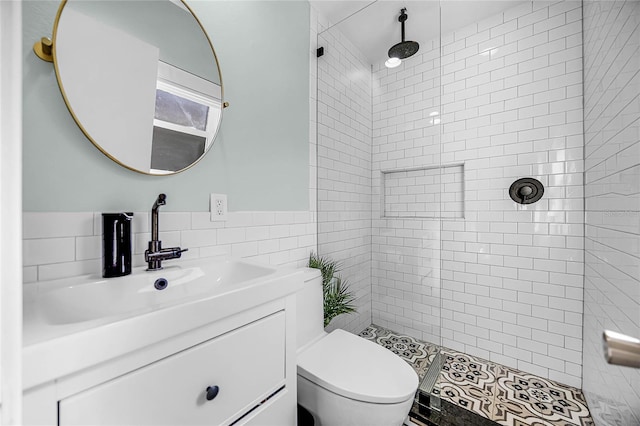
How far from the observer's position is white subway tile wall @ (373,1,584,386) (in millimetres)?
1757

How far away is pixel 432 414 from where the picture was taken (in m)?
1.50

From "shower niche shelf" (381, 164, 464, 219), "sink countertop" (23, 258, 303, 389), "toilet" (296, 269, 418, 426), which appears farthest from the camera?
"shower niche shelf" (381, 164, 464, 219)

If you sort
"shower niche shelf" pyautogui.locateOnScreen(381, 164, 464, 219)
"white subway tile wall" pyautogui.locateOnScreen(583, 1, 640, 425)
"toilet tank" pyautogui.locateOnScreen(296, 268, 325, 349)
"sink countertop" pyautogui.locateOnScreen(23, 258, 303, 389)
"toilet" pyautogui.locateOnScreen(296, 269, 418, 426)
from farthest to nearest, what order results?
1. "shower niche shelf" pyautogui.locateOnScreen(381, 164, 464, 219)
2. "toilet tank" pyautogui.locateOnScreen(296, 268, 325, 349)
3. "toilet" pyautogui.locateOnScreen(296, 269, 418, 426)
4. "white subway tile wall" pyautogui.locateOnScreen(583, 1, 640, 425)
5. "sink countertop" pyautogui.locateOnScreen(23, 258, 303, 389)

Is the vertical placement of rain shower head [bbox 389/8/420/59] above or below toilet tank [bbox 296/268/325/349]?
above

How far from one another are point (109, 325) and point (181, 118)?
3.05 ft

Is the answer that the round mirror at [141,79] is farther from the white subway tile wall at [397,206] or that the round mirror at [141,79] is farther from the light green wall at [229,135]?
the white subway tile wall at [397,206]

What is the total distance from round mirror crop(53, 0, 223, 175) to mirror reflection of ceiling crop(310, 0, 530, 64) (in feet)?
3.78

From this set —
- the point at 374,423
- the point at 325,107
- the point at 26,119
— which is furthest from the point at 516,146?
the point at 26,119

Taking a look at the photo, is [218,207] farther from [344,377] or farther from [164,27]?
[344,377]

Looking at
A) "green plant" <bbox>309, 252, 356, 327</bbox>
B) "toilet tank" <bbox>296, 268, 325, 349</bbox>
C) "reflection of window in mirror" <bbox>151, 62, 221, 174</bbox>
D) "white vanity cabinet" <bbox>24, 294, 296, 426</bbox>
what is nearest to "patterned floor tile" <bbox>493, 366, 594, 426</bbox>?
"green plant" <bbox>309, 252, 356, 327</bbox>

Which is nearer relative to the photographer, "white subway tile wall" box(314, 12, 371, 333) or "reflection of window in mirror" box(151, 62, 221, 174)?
"reflection of window in mirror" box(151, 62, 221, 174)

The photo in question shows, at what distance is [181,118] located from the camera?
1.15m

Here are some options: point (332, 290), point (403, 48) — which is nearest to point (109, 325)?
point (332, 290)

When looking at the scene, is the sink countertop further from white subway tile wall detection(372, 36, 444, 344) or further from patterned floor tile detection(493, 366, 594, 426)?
patterned floor tile detection(493, 366, 594, 426)
